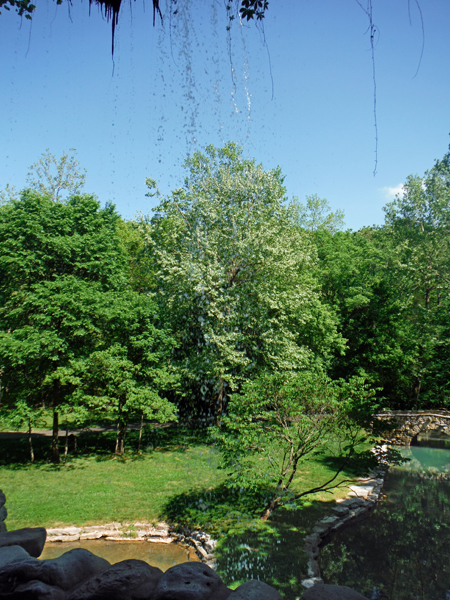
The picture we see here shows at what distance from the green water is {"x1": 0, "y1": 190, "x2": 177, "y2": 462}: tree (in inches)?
345

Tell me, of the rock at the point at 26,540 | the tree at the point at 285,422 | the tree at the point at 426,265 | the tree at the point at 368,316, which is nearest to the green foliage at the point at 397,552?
the tree at the point at 285,422

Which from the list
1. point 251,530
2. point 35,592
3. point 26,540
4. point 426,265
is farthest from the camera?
point 426,265

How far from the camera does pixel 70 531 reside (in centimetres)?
916

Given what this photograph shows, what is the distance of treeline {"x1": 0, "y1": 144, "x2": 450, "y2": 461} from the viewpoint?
14.0 m

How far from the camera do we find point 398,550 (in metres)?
9.16

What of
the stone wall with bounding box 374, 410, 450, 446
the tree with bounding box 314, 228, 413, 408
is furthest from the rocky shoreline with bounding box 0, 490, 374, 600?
the tree with bounding box 314, 228, 413, 408

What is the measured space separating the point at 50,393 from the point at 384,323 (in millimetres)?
19300

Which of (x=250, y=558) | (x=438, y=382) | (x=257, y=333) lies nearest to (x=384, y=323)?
(x=438, y=382)

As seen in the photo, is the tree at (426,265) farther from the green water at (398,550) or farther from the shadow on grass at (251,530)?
the shadow on grass at (251,530)

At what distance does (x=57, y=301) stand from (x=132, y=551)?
8.17 m

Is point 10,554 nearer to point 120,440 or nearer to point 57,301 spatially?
point 57,301

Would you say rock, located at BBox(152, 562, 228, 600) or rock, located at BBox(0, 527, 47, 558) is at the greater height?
rock, located at BBox(152, 562, 228, 600)

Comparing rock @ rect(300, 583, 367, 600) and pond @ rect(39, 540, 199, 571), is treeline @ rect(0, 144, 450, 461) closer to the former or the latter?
pond @ rect(39, 540, 199, 571)

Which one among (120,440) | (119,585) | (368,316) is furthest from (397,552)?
(368,316)
